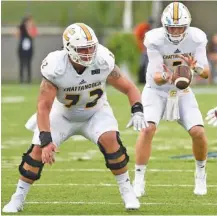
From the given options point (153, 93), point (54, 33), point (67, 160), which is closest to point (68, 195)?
point (153, 93)

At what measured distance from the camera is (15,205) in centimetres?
788

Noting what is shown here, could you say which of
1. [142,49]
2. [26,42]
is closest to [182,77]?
[142,49]

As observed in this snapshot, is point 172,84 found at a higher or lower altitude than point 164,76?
lower

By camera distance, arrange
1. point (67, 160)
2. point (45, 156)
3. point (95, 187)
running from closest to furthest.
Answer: point (45, 156) < point (95, 187) < point (67, 160)

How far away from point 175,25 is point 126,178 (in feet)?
4.88

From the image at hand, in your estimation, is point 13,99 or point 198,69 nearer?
point 198,69

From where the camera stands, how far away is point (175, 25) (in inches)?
343

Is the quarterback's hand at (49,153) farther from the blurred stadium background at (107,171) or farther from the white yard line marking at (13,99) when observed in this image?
the white yard line marking at (13,99)

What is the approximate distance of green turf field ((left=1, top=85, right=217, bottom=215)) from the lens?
8.07m

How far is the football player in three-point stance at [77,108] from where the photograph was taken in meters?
7.77

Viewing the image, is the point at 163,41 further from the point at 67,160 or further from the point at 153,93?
the point at 67,160

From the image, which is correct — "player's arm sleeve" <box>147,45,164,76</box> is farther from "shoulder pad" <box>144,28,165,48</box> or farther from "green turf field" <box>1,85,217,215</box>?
"green turf field" <box>1,85,217,215</box>

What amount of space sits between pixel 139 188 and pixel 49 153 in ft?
4.73

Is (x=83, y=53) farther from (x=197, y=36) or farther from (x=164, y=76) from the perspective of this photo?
(x=197, y=36)
